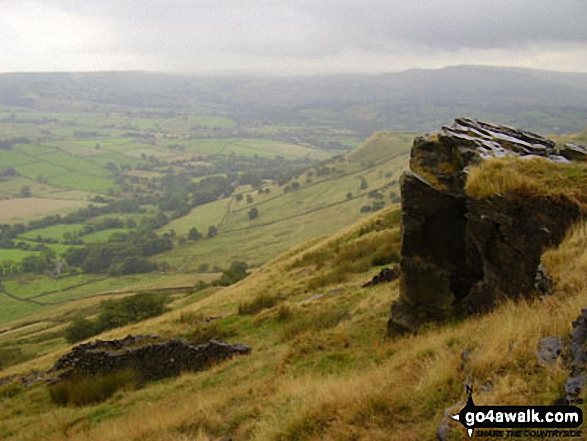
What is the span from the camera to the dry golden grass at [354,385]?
659 cm

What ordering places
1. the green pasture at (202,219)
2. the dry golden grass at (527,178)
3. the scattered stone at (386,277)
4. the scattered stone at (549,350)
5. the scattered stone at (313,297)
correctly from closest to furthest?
the scattered stone at (549,350), the dry golden grass at (527,178), the scattered stone at (386,277), the scattered stone at (313,297), the green pasture at (202,219)

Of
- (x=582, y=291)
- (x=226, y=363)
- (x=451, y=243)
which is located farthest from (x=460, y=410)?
(x=226, y=363)

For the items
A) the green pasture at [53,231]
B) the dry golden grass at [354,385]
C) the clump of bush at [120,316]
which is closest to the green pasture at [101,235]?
the green pasture at [53,231]

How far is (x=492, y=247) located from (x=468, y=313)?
5.54ft

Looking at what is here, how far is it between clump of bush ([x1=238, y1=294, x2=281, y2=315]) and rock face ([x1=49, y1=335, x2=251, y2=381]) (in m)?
5.12

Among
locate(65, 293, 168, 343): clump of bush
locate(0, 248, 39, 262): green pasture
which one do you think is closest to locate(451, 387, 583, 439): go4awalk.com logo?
locate(65, 293, 168, 343): clump of bush

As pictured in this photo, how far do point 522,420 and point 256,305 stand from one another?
1667 centimetres

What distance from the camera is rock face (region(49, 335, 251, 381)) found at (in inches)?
620

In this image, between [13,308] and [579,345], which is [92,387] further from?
[13,308]

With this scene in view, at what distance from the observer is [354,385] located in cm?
788

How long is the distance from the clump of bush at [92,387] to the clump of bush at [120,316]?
1550cm

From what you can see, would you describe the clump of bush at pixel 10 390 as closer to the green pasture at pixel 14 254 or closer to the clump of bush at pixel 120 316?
the clump of bush at pixel 120 316

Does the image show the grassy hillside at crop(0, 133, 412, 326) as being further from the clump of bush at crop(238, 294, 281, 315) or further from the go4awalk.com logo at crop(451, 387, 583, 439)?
the go4awalk.com logo at crop(451, 387, 583, 439)

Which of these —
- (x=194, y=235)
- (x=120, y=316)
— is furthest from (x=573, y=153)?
(x=194, y=235)
